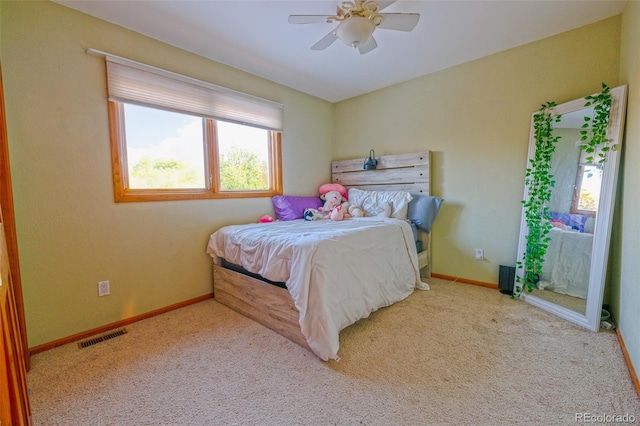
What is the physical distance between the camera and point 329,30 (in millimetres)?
2264

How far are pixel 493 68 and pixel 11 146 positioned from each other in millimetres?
3965

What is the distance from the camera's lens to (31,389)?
1480mm

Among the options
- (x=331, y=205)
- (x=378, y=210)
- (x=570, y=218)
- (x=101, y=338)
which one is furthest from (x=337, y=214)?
(x=101, y=338)

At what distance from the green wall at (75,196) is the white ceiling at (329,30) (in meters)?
0.22

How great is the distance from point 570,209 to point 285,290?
2.37 metres

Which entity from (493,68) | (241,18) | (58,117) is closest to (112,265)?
(58,117)

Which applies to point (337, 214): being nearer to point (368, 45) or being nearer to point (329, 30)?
point (368, 45)

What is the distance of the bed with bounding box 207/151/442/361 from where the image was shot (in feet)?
5.65

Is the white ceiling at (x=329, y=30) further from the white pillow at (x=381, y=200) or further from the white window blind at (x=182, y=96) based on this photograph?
the white pillow at (x=381, y=200)

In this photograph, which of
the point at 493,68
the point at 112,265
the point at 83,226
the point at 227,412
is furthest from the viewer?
the point at 493,68

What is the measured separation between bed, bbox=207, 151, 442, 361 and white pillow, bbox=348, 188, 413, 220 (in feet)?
0.43

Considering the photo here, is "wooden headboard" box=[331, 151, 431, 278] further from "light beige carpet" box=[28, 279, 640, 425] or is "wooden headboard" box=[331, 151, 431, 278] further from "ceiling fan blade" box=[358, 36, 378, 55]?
"ceiling fan blade" box=[358, 36, 378, 55]

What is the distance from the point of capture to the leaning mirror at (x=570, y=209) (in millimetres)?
1941

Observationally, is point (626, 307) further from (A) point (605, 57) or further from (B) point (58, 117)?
(B) point (58, 117)
